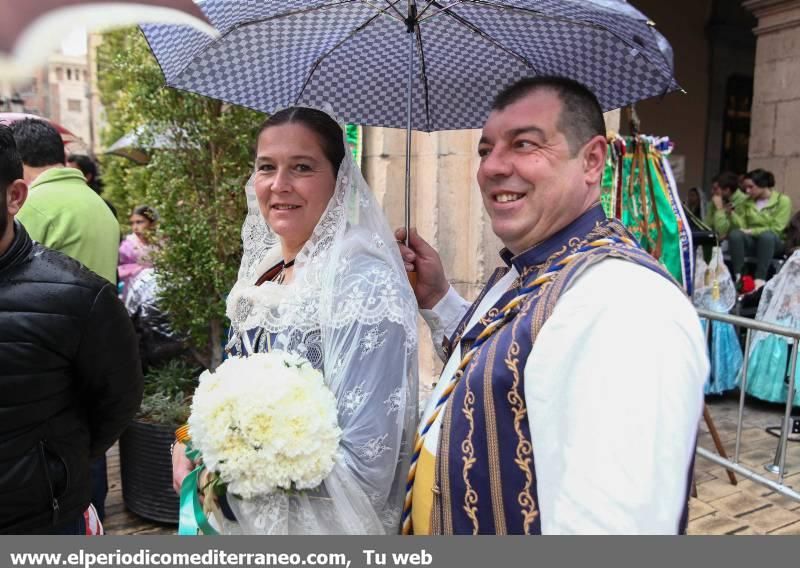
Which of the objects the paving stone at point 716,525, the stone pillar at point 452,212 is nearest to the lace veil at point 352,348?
the paving stone at point 716,525

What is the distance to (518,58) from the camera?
7.38ft

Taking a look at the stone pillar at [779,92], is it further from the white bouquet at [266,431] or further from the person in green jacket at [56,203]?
the white bouquet at [266,431]

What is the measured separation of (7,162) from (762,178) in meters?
7.93

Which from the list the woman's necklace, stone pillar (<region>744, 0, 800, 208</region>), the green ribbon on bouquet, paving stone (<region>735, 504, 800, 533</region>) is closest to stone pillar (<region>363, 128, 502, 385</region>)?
paving stone (<region>735, 504, 800, 533</region>)

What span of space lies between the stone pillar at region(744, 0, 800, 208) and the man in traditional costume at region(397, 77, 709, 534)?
25.5 feet

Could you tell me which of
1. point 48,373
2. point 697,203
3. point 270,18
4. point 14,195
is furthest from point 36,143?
point 697,203

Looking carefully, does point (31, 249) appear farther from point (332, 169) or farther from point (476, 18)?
point (476, 18)

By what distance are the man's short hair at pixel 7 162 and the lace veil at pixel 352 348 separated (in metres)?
0.77

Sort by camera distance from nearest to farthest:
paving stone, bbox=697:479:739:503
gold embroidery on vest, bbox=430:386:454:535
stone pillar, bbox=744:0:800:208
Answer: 1. gold embroidery on vest, bbox=430:386:454:535
2. paving stone, bbox=697:479:739:503
3. stone pillar, bbox=744:0:800:208

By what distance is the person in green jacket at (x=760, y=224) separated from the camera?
7.25 metres

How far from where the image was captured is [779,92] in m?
7.91

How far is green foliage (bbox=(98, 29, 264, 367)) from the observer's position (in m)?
3.85

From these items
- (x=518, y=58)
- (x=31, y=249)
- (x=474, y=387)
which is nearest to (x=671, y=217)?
(x=518, y=58)

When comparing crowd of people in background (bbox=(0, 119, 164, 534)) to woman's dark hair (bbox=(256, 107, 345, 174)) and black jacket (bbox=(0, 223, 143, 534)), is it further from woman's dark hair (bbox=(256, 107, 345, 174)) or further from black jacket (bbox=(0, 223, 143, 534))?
woman's dark hair (bbox=(256, 107, 345, 174))
